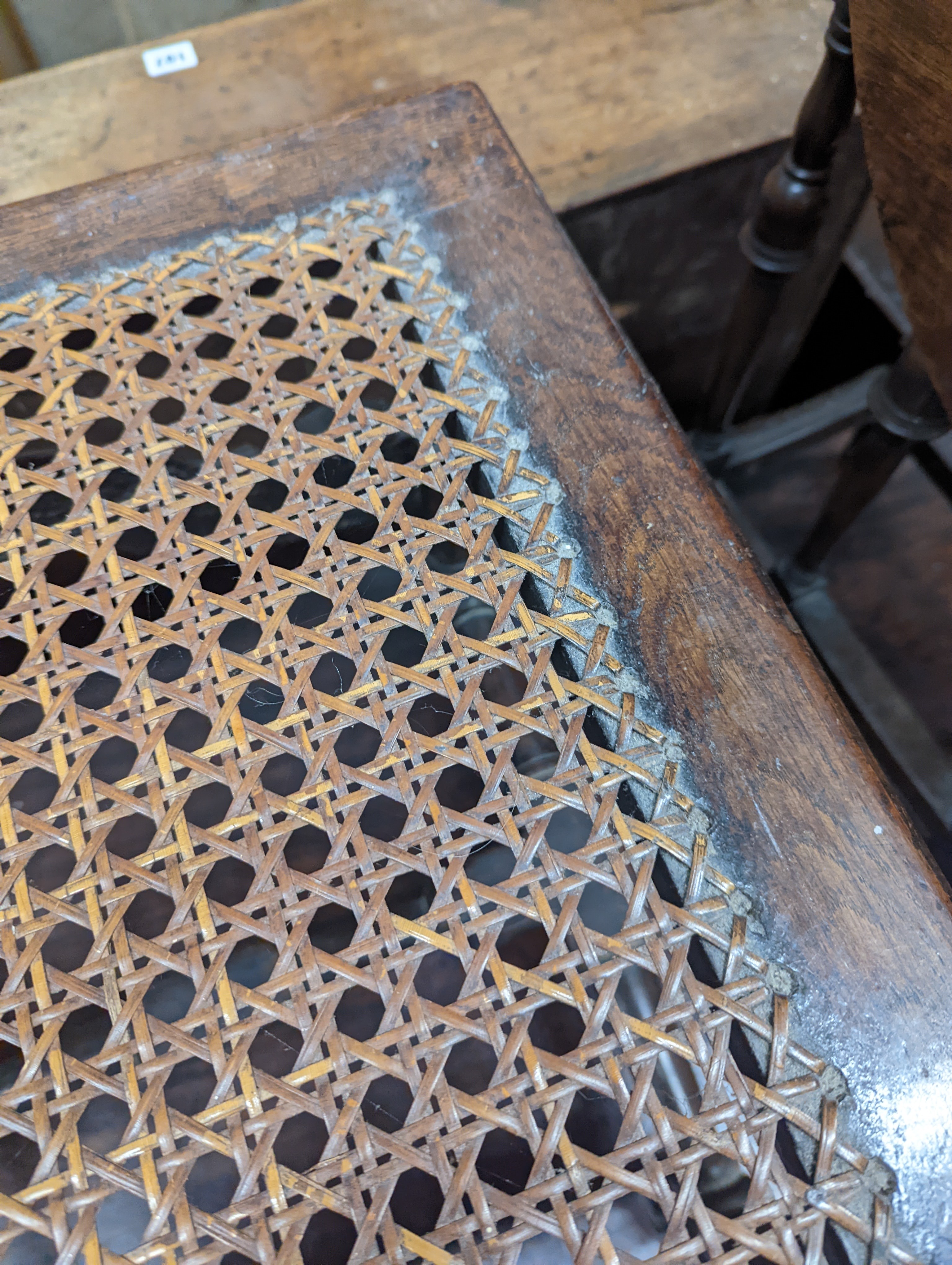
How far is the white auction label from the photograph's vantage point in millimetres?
1094

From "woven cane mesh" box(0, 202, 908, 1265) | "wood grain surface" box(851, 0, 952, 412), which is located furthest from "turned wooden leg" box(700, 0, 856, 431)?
"woven cane mesh" box(0, 202, 908, 1265)

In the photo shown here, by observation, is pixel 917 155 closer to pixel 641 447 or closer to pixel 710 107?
pixel 641 447

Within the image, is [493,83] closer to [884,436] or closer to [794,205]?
[794,205]

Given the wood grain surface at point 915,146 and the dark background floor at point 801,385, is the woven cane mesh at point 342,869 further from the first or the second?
the dark background floor at point 801,385

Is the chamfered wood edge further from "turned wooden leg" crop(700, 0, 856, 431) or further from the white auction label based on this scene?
the white auction label

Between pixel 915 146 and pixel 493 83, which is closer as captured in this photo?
pixel 915 146

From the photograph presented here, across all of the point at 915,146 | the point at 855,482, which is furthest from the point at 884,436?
the point at 915,146

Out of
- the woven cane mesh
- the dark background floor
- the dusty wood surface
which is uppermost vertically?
the dusty wood surface

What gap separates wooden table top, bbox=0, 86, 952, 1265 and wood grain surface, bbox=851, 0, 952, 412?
0.18 metres

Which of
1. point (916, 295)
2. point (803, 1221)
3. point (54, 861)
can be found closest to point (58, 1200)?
point (54, 861)

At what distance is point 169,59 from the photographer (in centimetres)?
110

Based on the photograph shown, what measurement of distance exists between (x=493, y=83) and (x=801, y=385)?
0.82 metres

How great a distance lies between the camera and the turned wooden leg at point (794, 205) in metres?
0.72

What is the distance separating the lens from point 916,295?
0.52m
